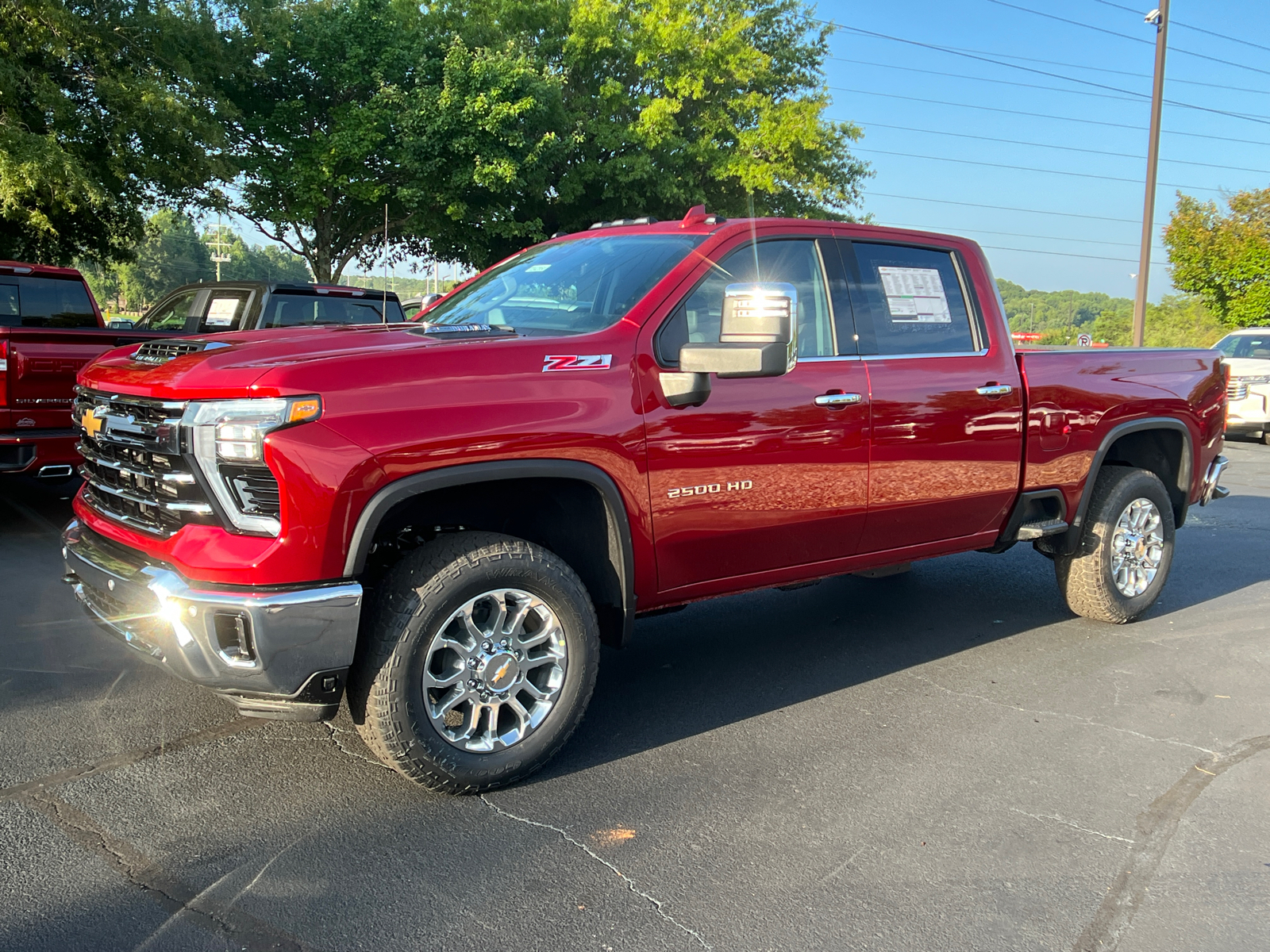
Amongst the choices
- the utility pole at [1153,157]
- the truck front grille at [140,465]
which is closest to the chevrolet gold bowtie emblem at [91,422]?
the truck front grille at [140,465]

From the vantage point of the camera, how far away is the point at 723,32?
26500mm

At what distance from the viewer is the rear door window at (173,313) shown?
1004 cm

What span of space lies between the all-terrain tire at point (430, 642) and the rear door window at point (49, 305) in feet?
21.1

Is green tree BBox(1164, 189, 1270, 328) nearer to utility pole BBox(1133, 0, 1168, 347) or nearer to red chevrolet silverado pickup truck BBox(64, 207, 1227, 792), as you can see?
utility pole BBox(1133, 0, 1168, 347)

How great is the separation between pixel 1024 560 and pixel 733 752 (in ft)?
14.2

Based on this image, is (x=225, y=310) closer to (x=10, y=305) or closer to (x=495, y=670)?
(x=10, y=305)

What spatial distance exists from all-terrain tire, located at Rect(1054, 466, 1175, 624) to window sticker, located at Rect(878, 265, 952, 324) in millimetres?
1501

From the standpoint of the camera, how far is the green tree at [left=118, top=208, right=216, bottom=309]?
90.2 m

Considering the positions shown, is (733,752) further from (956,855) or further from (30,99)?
(30,99)

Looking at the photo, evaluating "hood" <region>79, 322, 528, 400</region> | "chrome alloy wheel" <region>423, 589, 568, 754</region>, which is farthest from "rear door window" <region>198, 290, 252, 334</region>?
"chrome alloy wheel" <region>423, 589, 568, 754</region>

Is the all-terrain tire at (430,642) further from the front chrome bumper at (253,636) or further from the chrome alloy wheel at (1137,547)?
the chrome alloy wheel at (1137,547)

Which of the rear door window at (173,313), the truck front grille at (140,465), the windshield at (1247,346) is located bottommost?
the truck front grille at (140,465)

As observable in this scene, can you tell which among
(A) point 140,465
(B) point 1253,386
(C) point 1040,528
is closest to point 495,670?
(A) point 140,465

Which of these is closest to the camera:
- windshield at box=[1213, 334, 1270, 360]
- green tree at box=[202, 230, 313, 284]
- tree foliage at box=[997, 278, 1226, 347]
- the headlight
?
the headlight
